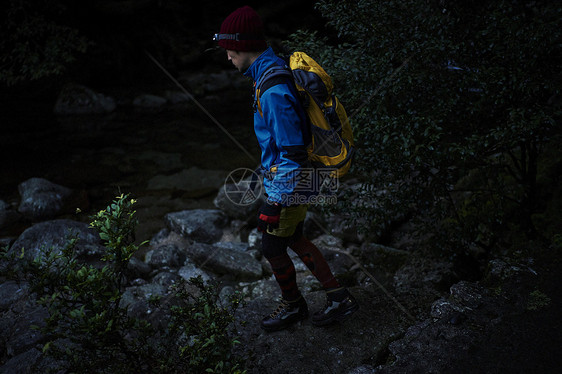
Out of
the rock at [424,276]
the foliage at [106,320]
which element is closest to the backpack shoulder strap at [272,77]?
the foliage at [106,320]

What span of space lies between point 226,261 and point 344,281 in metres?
1.68

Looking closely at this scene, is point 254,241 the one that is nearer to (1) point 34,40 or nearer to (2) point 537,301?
(2) point 537,301

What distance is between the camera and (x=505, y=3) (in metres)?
3.10

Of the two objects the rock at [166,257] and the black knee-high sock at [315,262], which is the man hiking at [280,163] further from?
the rock at [166,257]

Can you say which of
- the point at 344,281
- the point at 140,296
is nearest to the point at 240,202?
the point at 140,296

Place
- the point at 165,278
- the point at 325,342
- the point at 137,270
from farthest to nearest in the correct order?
the point at 137,270 → the point at 165,278 → the point at 325,342

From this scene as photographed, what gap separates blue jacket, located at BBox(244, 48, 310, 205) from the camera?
2482 millimetres

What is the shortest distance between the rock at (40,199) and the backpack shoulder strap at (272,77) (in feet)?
20.7

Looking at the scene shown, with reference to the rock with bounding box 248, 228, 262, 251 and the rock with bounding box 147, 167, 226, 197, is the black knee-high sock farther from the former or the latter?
the rock with bounding box 147, 167, 226, 197

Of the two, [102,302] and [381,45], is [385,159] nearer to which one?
[381,45]

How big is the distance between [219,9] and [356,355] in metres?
18.9

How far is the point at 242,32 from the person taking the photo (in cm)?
260

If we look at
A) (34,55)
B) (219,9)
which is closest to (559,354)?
(34,55)

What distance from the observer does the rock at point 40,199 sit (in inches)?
278
